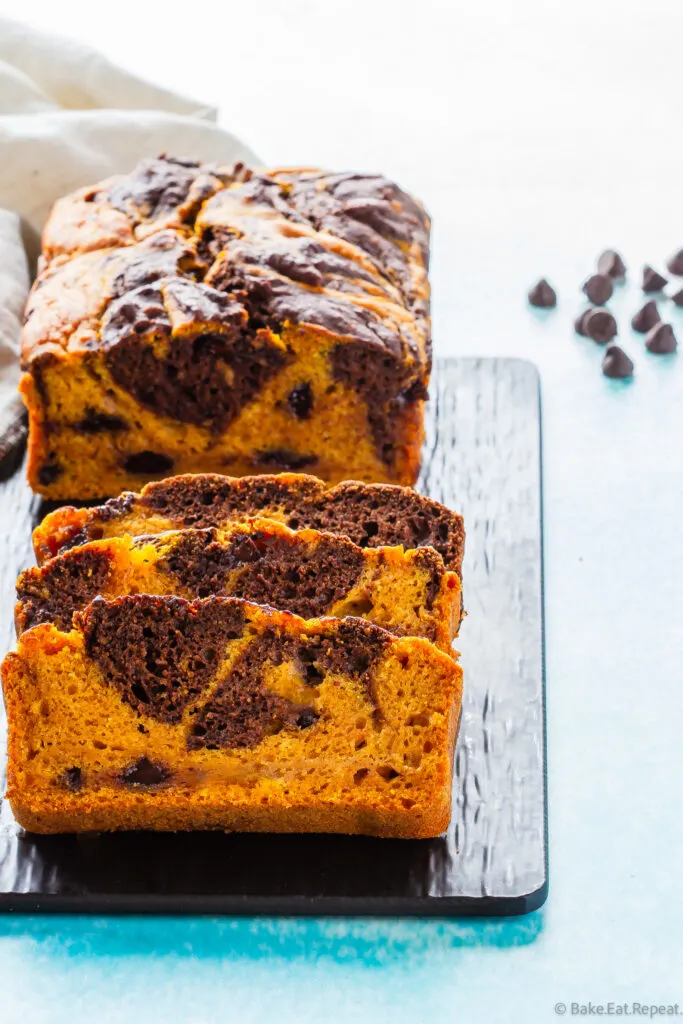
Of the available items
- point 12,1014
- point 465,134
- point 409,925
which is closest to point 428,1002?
point 409,925

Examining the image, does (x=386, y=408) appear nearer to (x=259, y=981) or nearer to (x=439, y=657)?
(x=439, y=657)

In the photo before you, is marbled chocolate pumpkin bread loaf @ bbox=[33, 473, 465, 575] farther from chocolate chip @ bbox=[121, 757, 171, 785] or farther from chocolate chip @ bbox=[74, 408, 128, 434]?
chocolate chip @ bbox=[74, 408, 128, 434]

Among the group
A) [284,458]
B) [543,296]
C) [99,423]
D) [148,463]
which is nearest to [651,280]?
[543,296]

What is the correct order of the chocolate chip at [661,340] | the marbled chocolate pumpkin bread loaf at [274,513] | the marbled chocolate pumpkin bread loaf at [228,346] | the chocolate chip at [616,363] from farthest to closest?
the chocolate chip at [661,340]
the chocolate chip at [616,363]
the marbled chocolate pumpkin bread loaf at [228,346]
the marbled chocolate pumpkin bread loaf at [274,513]

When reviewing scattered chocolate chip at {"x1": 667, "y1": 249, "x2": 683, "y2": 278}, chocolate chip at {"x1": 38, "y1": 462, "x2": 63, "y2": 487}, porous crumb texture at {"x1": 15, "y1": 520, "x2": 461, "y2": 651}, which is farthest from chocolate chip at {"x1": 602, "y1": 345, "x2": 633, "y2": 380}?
porous crumb texture at {"x1": 15, "y1": 520, "x2": 461, "y2": 651}

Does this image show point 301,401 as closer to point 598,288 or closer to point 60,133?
point 598,288

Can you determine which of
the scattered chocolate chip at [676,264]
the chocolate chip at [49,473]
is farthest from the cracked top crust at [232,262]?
the scattered chocolate chip at [676,264]

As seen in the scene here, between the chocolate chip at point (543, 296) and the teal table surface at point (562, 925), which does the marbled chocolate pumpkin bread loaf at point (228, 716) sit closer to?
the teal table surface at point (562, 925)
